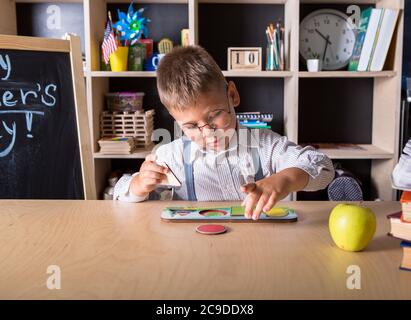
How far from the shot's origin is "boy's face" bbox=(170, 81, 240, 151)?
1.25 metres

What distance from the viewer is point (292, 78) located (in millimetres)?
2418

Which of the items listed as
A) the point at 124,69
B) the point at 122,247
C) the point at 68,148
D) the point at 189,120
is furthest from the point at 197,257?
the point at 124,69

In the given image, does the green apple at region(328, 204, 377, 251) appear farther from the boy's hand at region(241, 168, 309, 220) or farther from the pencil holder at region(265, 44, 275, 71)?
the pencil holder at region(265, 44, 275, 71)

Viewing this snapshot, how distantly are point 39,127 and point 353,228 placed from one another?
1150mm

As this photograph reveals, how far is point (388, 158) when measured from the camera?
2.47 metres

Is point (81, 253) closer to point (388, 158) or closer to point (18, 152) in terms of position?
point (18, 152)

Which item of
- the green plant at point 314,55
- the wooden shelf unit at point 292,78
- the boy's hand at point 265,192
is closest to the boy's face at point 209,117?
the boy's hand at point 265,192

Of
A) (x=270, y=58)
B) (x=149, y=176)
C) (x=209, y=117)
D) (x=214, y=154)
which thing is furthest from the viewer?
(x=270, y=58)

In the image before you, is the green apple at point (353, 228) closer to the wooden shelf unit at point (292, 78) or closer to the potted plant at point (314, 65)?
the wooden shelf unit at point (292, 78)

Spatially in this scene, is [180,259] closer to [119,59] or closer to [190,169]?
[190,169]

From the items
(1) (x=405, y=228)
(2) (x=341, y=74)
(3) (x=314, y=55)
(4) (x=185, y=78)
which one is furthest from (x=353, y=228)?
(3) (x=314, y=55)

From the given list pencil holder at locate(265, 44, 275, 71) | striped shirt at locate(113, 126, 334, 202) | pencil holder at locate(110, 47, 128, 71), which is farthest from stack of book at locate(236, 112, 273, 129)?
striped shirt at locate(113, 126, 334, 202)

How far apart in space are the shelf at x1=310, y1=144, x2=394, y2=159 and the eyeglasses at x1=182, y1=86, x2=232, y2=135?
4.05 ft
